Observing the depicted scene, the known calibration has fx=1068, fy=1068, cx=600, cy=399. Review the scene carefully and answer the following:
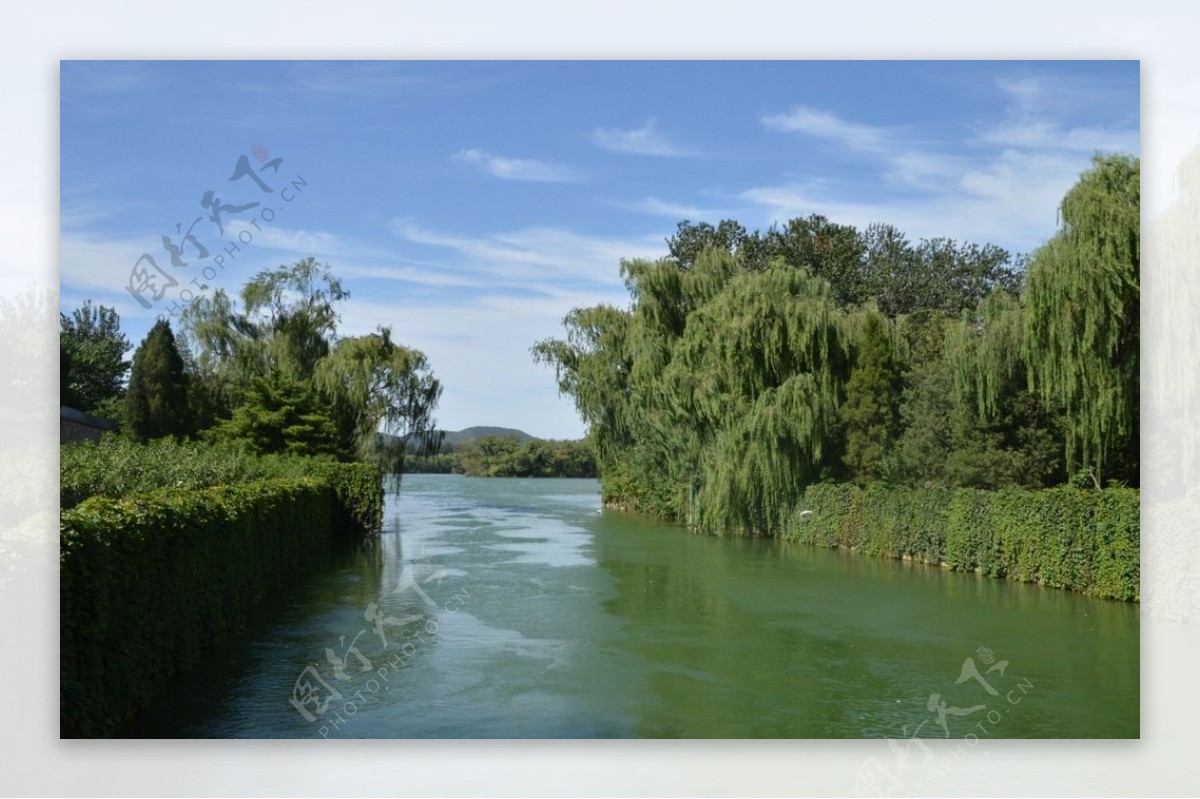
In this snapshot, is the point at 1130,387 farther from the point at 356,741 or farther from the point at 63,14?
the point at 63,14

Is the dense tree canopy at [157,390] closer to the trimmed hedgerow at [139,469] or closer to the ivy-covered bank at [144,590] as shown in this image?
the trimmed hedgerow at [139,469]

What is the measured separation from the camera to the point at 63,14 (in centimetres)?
754

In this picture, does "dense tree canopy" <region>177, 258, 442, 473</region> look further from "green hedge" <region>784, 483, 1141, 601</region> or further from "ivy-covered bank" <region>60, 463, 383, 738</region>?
"ivy-covered bank" <region>60, 463, 383, 738</region>

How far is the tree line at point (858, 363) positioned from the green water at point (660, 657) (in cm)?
251

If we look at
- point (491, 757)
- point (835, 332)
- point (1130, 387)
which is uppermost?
point (835, 332)

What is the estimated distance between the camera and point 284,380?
21625mm

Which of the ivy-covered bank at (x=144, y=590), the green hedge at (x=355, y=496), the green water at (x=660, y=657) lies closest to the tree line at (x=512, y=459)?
the green hedge at (x=355, y=496)

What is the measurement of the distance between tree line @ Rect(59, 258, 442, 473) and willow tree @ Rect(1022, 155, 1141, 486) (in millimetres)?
10689

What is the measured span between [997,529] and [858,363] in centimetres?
534

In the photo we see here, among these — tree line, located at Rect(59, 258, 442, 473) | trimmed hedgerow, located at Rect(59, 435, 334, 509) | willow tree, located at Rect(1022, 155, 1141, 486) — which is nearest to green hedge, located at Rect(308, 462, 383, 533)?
tree line, located at Rect(59, 258, 442, 473)

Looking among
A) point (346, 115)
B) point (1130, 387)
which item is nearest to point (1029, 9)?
point (346, 115)

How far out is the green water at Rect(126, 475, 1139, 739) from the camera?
7.41 metres

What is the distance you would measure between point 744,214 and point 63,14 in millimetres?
6931

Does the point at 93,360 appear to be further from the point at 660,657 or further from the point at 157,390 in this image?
the point at 660,657
